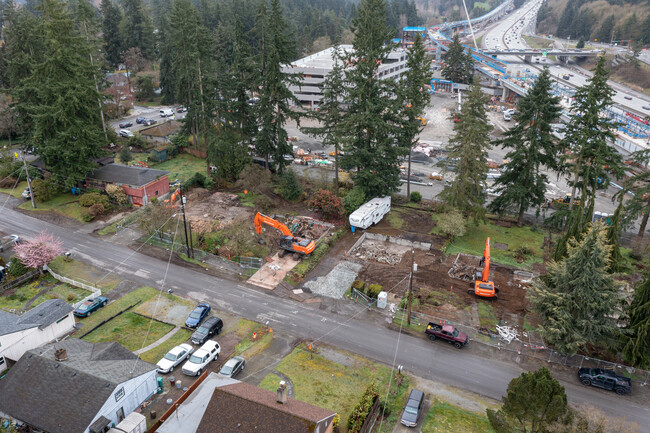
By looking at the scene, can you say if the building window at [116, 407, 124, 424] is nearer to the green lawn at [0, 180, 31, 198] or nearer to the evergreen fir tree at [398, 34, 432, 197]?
the evergreen fir tree at [398, 34, 432, 197]

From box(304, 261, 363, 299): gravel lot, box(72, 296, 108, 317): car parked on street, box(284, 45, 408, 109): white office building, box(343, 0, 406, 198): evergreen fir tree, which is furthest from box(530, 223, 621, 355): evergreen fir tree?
box(284, 45, 408, 109): white office building

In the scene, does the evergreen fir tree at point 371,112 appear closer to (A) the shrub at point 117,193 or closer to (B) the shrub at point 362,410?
(A) the shrub at point 117,193

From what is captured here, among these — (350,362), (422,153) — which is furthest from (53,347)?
(422,153)

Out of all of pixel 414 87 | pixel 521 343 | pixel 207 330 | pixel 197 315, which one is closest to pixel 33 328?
pixel 197 315

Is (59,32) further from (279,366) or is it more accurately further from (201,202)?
(279,366)

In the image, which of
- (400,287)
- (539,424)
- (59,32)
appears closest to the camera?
(539,424)

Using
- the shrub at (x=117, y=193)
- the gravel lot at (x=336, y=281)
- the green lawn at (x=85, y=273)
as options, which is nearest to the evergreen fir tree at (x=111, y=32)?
the shrub at (x=117, y=193)
